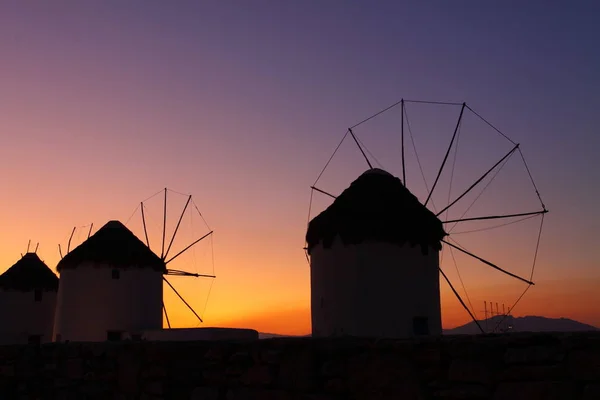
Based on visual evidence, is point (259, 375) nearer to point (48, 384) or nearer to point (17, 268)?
point (48, 384)

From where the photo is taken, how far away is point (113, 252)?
27.1 meters

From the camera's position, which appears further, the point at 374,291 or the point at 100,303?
the point at 100,303

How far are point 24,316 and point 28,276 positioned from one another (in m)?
2.15

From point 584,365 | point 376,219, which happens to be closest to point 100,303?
point 376,219

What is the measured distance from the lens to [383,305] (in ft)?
58.5

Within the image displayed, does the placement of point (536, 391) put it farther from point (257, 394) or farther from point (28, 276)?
point (28, 276)

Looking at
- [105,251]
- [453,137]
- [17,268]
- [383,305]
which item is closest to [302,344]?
[383,305]

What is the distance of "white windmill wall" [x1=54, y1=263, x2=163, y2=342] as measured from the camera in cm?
2617

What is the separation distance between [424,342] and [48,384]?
14.9ft

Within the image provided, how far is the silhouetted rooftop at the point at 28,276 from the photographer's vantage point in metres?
35.0

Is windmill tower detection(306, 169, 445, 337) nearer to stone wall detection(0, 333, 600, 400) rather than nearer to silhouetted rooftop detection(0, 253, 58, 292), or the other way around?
stone wall detection(0, 333, 600, 400)

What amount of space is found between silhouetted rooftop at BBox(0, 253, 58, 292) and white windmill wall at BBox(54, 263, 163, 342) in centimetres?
904

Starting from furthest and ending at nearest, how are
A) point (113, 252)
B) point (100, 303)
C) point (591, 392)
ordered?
point (113, 252)
point (100, 303)
point (591, 392)

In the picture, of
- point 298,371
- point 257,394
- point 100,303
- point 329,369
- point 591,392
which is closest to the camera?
point 591,392
